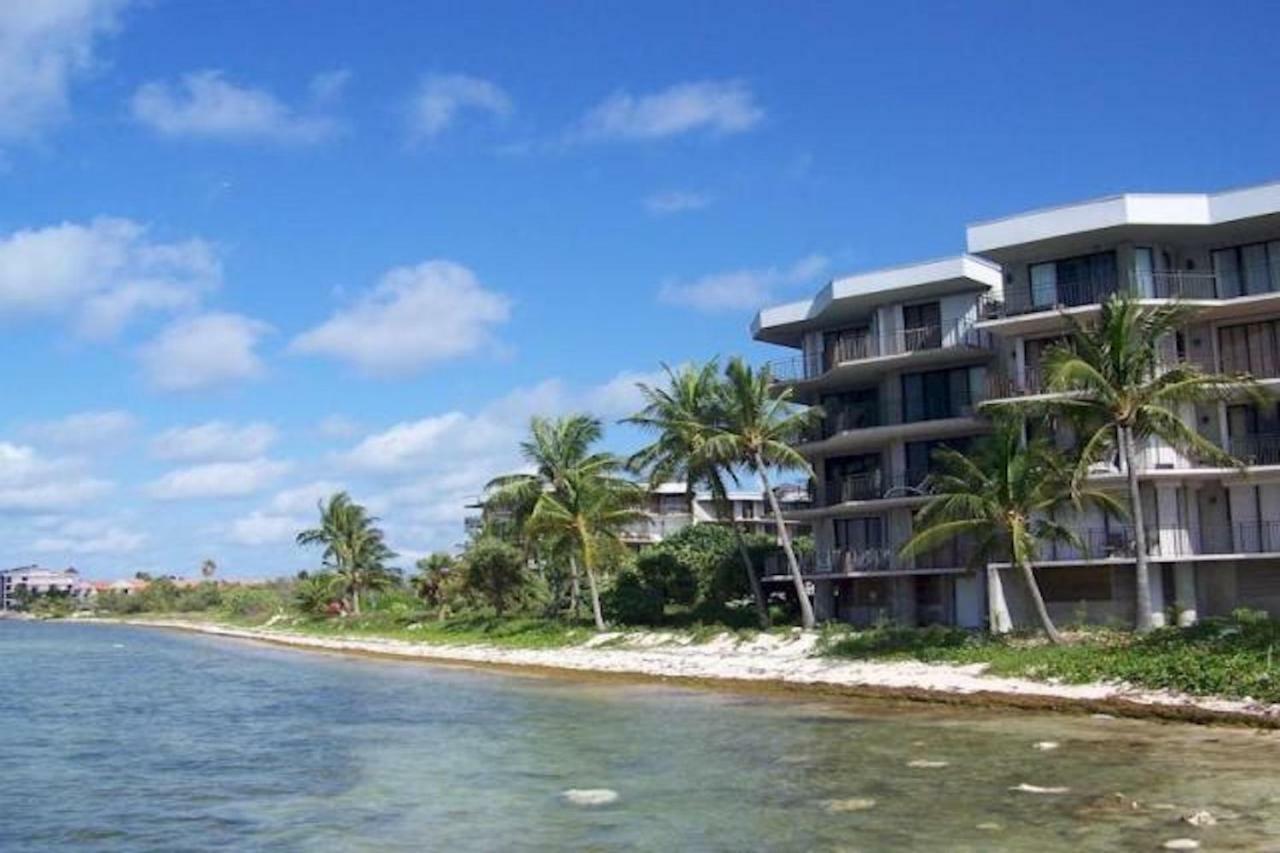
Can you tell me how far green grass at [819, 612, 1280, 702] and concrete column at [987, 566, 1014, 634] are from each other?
397 cm

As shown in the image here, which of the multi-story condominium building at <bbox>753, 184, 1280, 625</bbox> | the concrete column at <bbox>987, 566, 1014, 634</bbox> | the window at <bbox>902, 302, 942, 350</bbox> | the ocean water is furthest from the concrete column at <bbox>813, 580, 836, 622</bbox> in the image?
the ocean water

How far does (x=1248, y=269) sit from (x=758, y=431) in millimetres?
18384

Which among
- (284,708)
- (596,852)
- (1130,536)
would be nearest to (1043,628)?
(1130,536)

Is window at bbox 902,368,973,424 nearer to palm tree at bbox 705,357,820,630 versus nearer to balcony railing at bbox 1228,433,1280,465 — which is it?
palm tree at bbox 705,357,820,630

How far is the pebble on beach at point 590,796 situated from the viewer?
1978 centimetres

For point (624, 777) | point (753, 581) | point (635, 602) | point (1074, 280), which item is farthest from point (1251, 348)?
point (624, 777)

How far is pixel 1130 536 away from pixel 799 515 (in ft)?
51.2

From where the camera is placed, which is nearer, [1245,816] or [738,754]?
[1245,816]

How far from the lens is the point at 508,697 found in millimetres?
39031

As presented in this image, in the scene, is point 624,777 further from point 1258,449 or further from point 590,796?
point 1258,449

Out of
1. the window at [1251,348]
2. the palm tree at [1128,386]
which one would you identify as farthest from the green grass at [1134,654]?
the window at [1251,348]

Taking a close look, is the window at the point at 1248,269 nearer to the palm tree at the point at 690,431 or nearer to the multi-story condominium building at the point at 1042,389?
the multi-story condominium building at the point at 1042,389

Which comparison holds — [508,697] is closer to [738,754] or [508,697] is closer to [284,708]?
[284,708]

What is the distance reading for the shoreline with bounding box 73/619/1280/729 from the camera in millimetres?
28078
